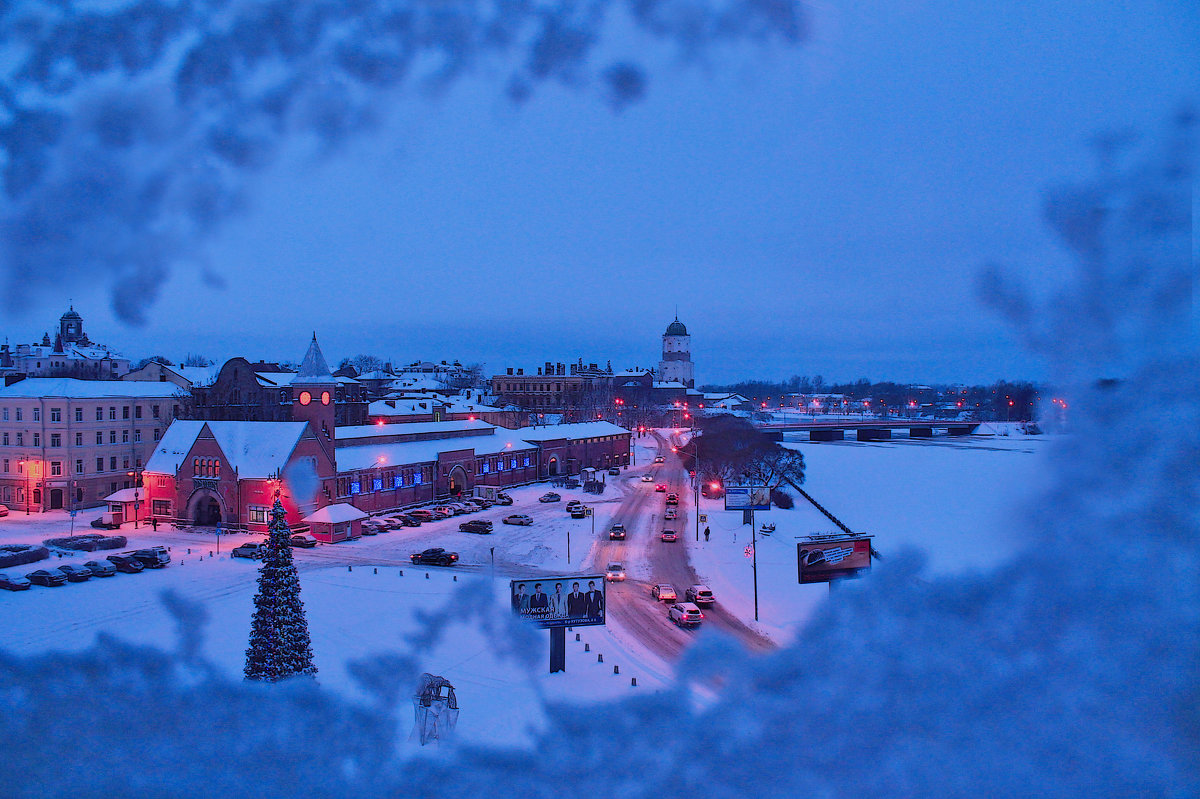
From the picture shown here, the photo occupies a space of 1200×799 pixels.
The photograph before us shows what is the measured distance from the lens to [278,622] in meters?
5.26

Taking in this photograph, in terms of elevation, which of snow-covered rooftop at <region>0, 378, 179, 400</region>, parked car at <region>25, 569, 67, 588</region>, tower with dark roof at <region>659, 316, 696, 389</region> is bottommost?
parked car at <region>25, 569, 67, 588</region>

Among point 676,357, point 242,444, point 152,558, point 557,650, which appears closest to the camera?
point 557,650

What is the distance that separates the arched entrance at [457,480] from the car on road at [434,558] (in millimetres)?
8278

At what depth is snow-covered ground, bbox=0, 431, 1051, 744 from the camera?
6.28ft

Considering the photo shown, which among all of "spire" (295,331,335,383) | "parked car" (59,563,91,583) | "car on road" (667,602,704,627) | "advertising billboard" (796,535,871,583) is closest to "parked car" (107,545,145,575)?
"parked car" (59,563,91,583)

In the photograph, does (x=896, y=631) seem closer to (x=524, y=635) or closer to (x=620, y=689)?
(x=524, y=635)

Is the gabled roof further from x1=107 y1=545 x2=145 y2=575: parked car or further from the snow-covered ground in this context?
x1=107 y1=545 x2=145 y2=575: parked car

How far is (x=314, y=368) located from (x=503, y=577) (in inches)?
367

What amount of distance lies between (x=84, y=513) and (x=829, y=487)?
19.2m

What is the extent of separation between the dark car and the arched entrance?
10.1 meters

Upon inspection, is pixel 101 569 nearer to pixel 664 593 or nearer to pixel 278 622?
pixel 278 622

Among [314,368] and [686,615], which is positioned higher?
[314,368]

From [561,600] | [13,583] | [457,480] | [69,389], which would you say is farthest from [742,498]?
[69,389]

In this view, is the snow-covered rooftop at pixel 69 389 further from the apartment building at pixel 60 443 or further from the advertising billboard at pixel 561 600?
the advertising billboard at pixel 561 600
